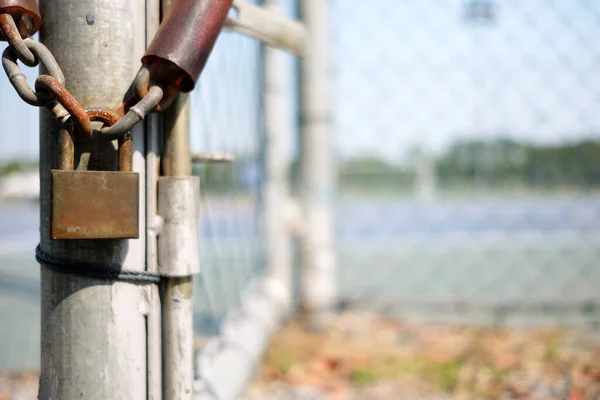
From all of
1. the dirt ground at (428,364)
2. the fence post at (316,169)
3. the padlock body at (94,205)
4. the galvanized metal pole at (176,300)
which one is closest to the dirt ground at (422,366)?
the dirt ground at (428,364)

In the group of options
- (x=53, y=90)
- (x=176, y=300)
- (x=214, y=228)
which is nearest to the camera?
(x=53, y=90)

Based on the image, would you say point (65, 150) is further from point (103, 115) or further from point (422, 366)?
point (422, 366)

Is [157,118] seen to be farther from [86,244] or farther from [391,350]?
[391,350]

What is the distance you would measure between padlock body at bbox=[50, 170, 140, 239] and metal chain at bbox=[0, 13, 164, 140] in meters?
0.05

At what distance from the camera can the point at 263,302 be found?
91.0 inches

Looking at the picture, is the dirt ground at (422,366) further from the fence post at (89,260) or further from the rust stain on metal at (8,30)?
the rust stain on metal at (8,30)

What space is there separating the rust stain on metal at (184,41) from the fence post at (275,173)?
189 centimetres

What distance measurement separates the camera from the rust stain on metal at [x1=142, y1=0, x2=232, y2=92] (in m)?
0.61

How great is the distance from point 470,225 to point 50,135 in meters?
2.72

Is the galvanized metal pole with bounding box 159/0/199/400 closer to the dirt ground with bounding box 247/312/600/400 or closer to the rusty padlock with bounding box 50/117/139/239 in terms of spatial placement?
the rusty padlock with bounding box 50/117/139/239

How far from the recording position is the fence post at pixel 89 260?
637 millimetres

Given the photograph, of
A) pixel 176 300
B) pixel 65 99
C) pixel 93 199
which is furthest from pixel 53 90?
pixel 176 300

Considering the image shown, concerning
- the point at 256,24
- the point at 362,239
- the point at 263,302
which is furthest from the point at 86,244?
the point at 362,239

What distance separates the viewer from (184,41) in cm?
61
